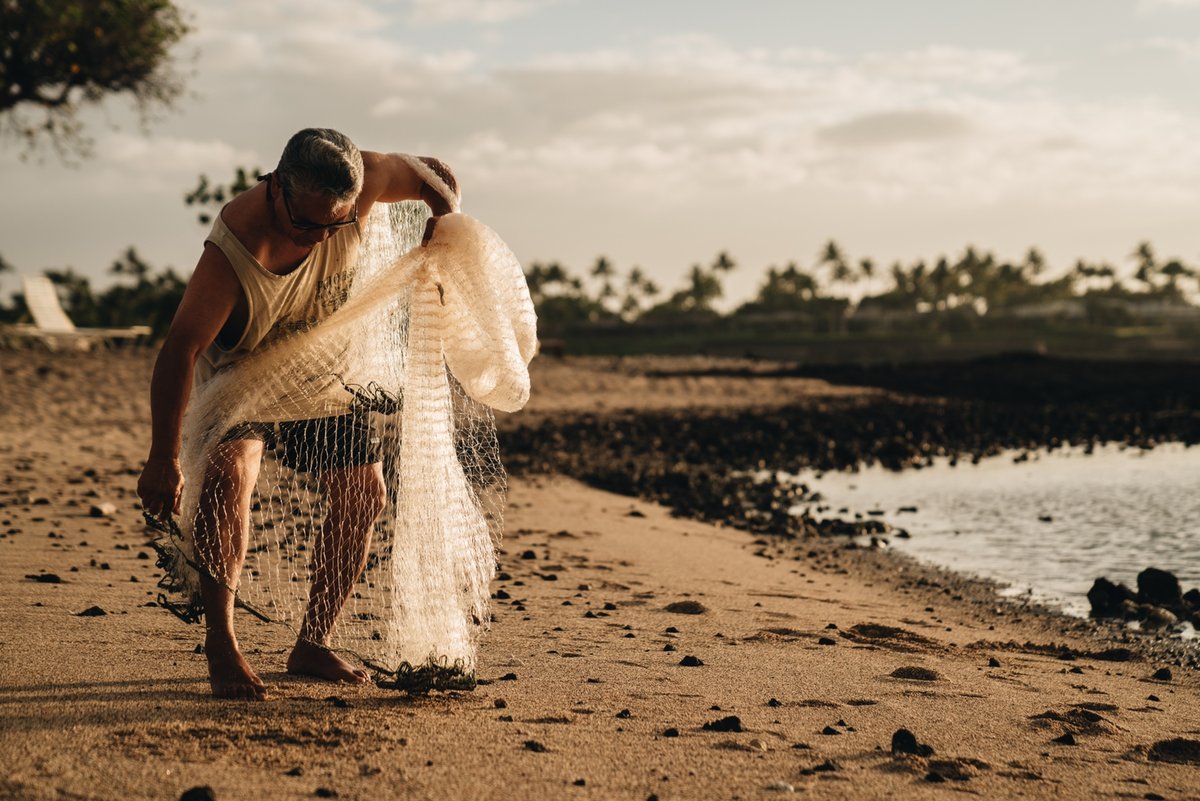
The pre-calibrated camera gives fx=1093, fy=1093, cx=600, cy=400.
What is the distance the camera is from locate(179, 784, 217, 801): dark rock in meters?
2.76

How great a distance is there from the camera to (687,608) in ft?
19.4

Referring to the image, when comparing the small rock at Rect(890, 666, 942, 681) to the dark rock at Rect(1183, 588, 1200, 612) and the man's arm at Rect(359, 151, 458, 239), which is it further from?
the dark rock at Rect(1183, 588, 1200, 612)

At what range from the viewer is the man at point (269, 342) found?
349cm

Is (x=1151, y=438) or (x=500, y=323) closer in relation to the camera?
(x=500, y=323)

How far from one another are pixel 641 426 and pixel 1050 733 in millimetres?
13833

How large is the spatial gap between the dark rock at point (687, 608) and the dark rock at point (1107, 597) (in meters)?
2.68

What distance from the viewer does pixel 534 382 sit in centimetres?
2270

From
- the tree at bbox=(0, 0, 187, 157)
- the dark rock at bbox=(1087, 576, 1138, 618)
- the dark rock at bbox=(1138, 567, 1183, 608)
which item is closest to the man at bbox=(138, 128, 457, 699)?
the dark rock at bbox=(1087, 576, 1138, 618)

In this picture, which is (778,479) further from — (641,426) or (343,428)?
(343,428)

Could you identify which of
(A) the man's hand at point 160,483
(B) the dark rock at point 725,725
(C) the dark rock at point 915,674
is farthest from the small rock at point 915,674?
(A) the man's hand at point 160,483

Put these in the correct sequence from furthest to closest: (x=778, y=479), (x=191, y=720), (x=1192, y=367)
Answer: (x=1192, y=367) < (x=778, y=479) < (x=191, y=720)

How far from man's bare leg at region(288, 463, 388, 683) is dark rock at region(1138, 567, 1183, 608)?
5.32m

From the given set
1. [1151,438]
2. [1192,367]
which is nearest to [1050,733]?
[1151,438]

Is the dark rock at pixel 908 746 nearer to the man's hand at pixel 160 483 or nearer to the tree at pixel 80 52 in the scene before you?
the man's hand at pixel 160 483
